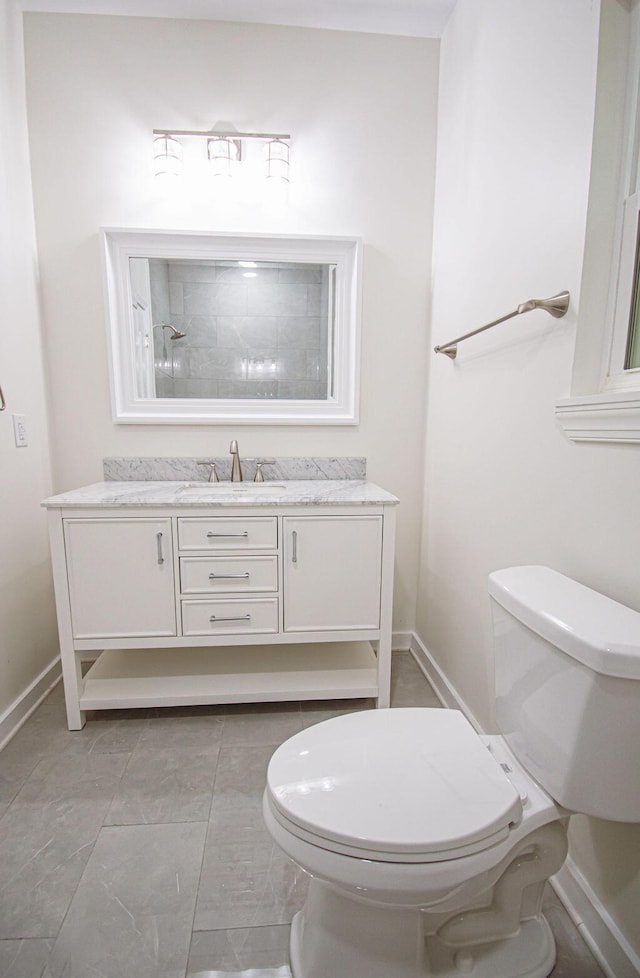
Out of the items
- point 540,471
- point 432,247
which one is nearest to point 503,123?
point 432,247

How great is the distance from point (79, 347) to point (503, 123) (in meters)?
1.69

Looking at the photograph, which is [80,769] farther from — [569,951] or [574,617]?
[574,617]

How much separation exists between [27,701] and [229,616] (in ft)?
2.78

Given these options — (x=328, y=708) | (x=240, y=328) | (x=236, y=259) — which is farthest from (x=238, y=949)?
(x=236, y=259)

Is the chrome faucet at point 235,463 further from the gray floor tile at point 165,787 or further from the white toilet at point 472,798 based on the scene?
the white toilet at point 472,798

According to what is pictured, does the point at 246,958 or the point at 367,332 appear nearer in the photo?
the point at 246,958

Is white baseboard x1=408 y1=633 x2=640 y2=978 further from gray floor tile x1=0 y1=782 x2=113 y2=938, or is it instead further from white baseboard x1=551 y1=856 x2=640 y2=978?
gray floor tile x1=0 y1=782 x2=113 y2=938

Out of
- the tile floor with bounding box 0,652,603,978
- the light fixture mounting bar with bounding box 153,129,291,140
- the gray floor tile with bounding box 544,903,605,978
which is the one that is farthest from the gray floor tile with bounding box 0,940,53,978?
the light fixture mounting bar with bounding box 153,129,291,140

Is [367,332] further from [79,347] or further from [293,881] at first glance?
[293,881]

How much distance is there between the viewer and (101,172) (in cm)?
173

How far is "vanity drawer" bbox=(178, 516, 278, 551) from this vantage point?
1.49 metres

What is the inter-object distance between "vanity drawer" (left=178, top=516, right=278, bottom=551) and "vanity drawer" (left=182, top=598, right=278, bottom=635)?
19 centimetres

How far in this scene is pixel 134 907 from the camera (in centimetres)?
98

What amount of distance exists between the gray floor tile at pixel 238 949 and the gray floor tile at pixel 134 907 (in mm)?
29
